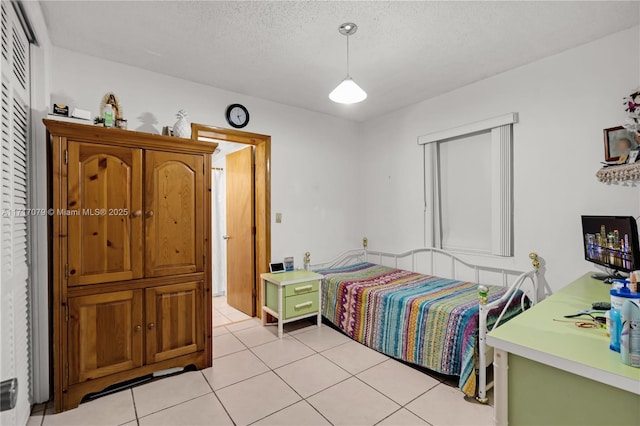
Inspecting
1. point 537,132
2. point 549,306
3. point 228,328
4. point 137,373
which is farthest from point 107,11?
point 537,132

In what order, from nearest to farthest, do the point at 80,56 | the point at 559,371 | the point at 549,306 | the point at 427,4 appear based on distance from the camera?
the point at 559,371 → the point at 549,306 → the point at 427,4 → the point at 80,56

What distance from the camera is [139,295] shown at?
228 centimetres

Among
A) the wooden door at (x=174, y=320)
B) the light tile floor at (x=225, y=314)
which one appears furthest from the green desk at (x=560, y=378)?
the light tile floor at (x=225, y=314)

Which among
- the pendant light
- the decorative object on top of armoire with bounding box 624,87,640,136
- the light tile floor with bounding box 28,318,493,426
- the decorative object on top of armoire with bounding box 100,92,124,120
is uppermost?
the pendant light

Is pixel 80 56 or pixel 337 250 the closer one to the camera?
pixel 80 56

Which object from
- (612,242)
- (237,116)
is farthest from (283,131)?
(612,242)

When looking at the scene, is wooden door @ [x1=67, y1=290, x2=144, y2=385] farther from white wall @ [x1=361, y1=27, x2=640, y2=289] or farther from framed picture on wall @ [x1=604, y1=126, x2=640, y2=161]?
framed picture on wall @ [x1=604, y1=126, x2=640, y2=161]

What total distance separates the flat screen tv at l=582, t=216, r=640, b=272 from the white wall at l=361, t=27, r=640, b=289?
0.21 metres

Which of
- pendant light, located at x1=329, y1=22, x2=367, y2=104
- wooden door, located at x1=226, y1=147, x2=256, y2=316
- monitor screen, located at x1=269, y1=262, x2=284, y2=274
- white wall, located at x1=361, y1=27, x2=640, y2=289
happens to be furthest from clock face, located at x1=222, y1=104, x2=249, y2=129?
white wall, located at x1=361, y1=27, x2=640, y2=289

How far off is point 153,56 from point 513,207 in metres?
3.44

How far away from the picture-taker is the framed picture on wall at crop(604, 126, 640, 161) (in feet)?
7.27

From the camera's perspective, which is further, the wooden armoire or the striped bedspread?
the striped bedspread

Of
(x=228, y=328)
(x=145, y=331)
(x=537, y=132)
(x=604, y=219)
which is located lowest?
(x=228, y=328)

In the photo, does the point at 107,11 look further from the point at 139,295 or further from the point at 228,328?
the point at 228,328
